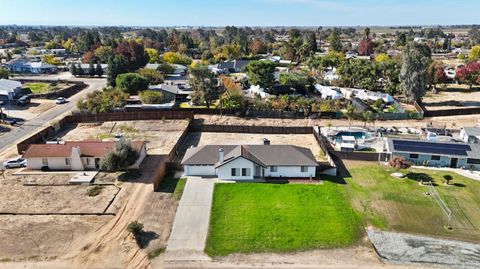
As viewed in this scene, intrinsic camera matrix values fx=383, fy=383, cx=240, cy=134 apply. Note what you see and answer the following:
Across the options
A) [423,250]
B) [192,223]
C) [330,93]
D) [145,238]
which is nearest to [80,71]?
[330,93]

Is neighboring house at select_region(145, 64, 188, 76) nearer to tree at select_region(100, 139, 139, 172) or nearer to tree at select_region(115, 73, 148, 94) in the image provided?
tree at select_region(115, 73, 148, 94)

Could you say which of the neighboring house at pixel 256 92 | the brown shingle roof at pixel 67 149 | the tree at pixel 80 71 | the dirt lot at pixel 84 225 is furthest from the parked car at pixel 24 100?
the neighboring house at pixel 256 92

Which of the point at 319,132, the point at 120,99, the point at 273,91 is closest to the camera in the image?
the point at 319,132

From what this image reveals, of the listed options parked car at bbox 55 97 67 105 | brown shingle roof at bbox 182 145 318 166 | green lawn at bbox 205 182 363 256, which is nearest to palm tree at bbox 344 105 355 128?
brown shingle roof at bbox 182 145 318 166

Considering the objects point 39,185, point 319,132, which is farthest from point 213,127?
point 39,185

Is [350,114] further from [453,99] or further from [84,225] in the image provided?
[84,225]

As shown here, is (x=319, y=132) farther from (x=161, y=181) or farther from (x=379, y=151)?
(x=161, y=181)

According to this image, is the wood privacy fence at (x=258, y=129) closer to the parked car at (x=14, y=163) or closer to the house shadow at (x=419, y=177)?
the house shadow at (x=419, y=177)
